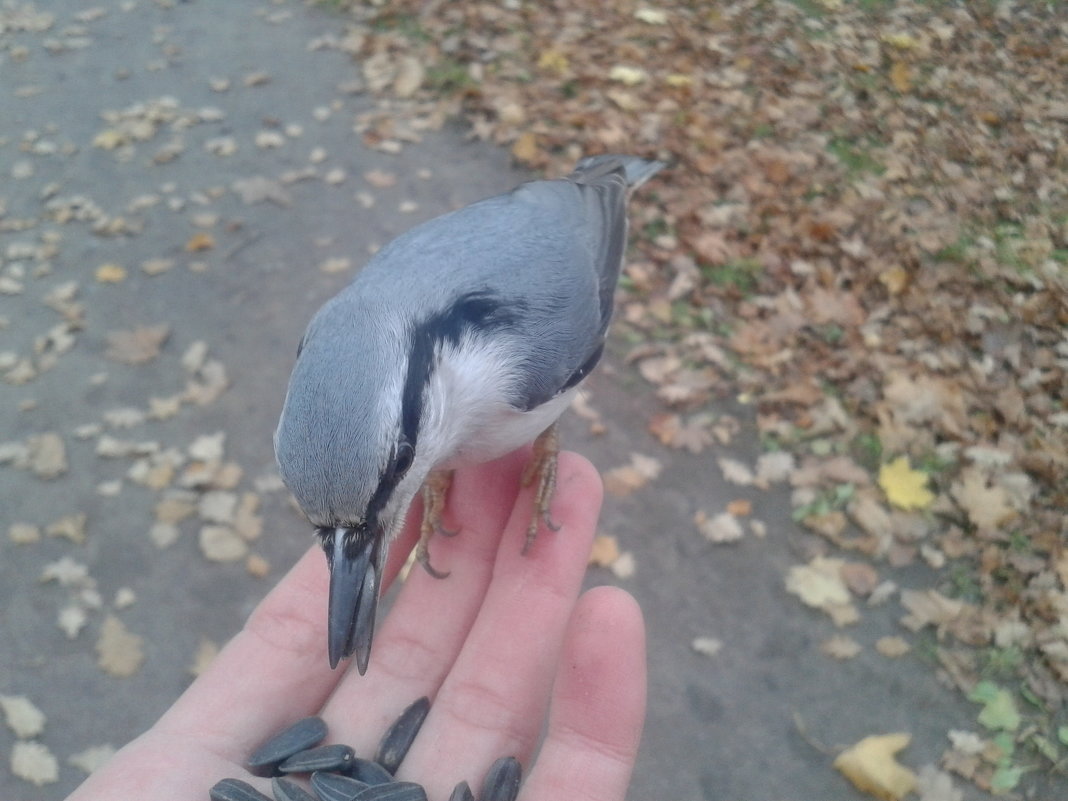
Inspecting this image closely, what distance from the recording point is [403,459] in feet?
5.98

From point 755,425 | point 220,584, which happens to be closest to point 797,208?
point 755,425

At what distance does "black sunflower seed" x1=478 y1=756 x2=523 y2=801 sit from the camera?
2.07 metres

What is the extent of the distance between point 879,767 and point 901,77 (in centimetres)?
504

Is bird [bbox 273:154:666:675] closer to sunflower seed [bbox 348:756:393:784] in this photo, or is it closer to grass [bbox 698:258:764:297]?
sunflower seed [bbox 348:756:393:784]

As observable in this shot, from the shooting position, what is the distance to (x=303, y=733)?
221cm

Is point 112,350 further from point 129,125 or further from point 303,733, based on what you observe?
point 303,733

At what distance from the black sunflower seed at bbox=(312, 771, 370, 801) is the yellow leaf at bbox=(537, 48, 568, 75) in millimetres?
5230

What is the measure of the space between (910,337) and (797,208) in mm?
1135

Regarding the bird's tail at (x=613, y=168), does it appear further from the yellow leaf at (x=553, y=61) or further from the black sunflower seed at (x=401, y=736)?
the yellow leaf at (x=553, y=61)

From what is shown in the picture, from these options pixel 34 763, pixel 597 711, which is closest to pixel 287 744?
pixel 597 711

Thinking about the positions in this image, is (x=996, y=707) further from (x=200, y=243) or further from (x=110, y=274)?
(x=110, y=274)

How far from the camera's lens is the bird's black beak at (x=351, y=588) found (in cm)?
184

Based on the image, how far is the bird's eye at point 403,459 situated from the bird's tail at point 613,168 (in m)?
1.84

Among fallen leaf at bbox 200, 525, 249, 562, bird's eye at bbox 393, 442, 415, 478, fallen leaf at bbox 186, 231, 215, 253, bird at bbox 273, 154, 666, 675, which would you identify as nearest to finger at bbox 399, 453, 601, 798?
bird at bbox 273, 154, 666, 675
